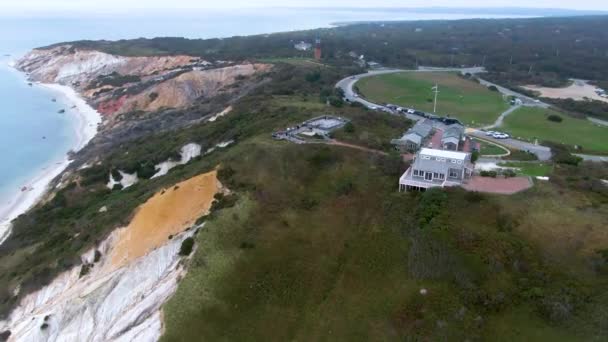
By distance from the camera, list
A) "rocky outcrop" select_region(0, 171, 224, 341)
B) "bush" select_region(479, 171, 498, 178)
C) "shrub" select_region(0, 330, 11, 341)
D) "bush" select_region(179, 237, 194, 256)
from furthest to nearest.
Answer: "bush" select_region(479, 171, 498, 178), "shrub" select_region(0, 330, 11, 341), "bush" select_region(179, 237, 194, 256), "rocky outcrop" select_region(0, 171, 224, 341)

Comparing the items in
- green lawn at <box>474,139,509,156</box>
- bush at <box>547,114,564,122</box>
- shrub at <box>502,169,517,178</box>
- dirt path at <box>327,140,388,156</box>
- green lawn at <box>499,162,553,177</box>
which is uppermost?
dirt path at <box>327,140,388,156</box>

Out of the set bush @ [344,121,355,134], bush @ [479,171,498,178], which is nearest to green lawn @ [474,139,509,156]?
bush @ [479,171,498,178]

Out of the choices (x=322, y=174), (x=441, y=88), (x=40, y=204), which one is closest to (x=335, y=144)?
(x=322, y=174)

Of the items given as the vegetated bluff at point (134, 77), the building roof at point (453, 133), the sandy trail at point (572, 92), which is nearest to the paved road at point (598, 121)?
the sandy trail at point (572, 92)

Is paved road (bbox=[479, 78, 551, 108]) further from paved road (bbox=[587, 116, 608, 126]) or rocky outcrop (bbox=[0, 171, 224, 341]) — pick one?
rocky outcrop (bbox=[0, 171, 224, 341])

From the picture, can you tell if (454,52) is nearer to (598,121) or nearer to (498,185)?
(598,121)

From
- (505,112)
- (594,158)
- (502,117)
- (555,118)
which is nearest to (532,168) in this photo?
(594,158)
